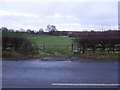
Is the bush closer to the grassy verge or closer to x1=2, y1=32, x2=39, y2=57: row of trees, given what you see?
x1=2, y1=32, x2=39, y2=57: row of trees

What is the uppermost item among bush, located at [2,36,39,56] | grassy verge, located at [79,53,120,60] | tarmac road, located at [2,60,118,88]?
bush, located at [2,36,39,56]

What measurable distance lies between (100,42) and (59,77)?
23.8 feet

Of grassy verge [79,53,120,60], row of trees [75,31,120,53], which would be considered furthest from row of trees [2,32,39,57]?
grassy verge [79,53,120,60]

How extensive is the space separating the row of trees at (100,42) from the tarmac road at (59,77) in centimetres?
480

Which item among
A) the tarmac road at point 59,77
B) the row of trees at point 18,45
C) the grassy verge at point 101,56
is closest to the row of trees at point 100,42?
the grassy verge at point 101,56

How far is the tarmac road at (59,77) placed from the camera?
7277mm

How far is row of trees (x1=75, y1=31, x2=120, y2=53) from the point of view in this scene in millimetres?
14914

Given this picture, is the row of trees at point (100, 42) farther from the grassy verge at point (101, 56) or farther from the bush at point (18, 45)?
the bush at point (18, 45)

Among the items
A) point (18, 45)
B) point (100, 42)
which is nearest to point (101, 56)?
point (100, 42)

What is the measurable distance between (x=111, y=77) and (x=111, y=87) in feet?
4.44

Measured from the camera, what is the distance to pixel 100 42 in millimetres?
15086

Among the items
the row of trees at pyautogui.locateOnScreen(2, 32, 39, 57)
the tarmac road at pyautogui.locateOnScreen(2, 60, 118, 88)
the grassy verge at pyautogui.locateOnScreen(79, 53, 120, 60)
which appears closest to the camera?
the tarmac road at pyautogui.locateOnScreen(2, 60, 118, 88)

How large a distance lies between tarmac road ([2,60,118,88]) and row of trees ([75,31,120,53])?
4.80 meters

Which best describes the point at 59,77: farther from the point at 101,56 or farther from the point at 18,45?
the point at 18,45
